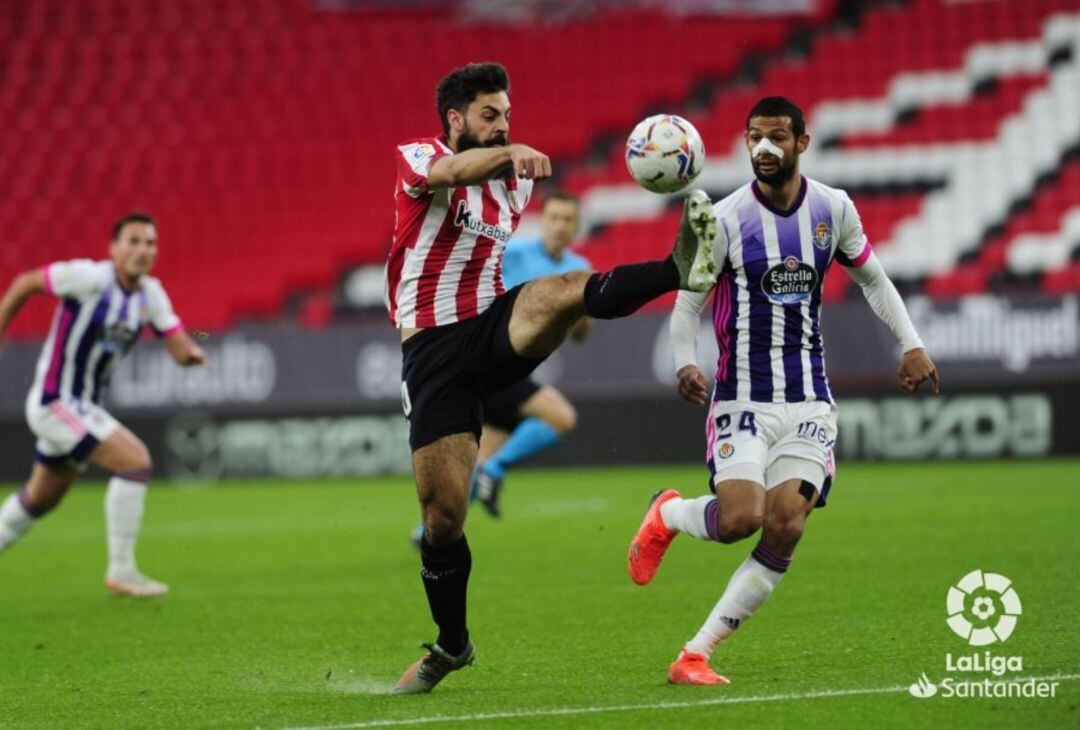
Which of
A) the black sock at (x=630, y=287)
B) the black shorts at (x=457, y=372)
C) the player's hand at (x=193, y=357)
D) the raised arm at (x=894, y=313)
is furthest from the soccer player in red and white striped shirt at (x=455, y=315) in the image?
the player's hand at (x=193, y=357)

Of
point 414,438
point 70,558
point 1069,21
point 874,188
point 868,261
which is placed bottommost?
point 70,558

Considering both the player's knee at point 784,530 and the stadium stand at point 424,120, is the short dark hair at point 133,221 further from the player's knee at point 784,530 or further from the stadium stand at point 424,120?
the stadium stand at point 424,120

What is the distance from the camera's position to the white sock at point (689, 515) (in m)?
6.61

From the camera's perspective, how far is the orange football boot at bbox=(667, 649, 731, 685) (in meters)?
6.30

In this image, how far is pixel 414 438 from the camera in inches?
253

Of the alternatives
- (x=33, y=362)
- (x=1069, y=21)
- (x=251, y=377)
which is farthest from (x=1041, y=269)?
(x=33, y=362)

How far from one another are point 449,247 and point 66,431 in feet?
15.1

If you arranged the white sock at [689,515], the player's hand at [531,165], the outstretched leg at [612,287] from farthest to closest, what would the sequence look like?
the white sock at [689,515] < the outstretched leg at [612,287] < the player's hand at [531,165]

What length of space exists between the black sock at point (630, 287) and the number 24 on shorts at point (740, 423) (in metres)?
0.91

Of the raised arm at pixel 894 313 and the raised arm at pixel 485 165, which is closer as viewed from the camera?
the raised arm at pixel 485 165

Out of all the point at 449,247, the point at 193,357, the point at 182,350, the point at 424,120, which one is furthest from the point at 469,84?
the point at 424,120

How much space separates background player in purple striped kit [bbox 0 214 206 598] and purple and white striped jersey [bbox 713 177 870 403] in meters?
4.68

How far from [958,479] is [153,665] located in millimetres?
9783

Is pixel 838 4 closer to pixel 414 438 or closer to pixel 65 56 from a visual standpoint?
pixel 65 56
